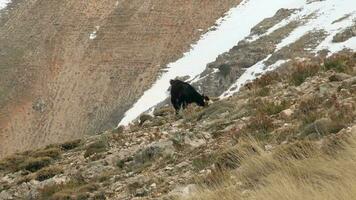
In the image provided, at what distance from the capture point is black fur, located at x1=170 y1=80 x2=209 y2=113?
20.9 m

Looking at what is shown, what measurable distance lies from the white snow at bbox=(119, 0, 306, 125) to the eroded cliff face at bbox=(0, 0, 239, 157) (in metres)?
1.12

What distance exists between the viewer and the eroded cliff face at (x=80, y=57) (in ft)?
165

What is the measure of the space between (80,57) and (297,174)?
52878 millimetres

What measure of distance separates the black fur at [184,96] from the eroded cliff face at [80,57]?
26.7 m

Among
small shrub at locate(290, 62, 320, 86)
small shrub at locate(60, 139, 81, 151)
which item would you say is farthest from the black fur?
small shrub at locate(290, 62, 320, 86)

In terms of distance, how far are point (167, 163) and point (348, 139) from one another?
5.10 m

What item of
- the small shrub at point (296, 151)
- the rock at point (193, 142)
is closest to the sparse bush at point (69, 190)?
the rock at point (193, 142)

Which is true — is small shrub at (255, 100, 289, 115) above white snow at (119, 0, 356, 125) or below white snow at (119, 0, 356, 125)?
above

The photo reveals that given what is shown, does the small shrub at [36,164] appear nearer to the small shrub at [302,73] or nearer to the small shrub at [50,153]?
the small shrub at [50,153]

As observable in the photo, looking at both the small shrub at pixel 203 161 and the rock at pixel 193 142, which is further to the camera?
the rock at pixel 193 142

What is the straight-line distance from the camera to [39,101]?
5294 cm

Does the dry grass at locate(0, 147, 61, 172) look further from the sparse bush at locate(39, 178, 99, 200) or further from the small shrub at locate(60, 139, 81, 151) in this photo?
the sparse bush at locate(39, 178, 99, 200)

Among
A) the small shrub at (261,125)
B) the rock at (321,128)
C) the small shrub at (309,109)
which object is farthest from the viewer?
the small shrub at (261,125)

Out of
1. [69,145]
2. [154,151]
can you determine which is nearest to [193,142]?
[154,151]
